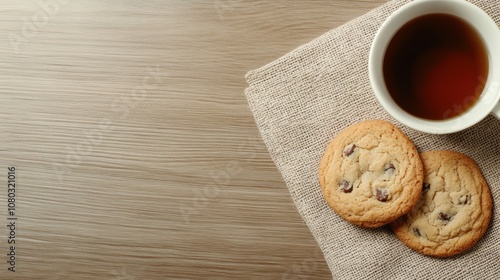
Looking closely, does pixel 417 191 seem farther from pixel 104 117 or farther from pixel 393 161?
pixel 104 117

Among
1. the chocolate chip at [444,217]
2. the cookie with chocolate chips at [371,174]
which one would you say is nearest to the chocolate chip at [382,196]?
the cookie with chocolate chips at [371,174]

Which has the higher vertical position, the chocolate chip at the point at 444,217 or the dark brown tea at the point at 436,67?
the dark brown tea at the point at 436,67

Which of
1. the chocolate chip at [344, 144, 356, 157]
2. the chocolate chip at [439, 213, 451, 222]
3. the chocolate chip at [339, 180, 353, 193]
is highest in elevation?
the chocolate chip at [344, 144, 356, 157]

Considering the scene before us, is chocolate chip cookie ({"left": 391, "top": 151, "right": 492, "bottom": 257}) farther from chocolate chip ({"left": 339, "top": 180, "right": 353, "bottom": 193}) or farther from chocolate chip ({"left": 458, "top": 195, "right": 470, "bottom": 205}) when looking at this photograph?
chocolate chip ({"left": 339, "top": 180, "right": 353, "bottom": 193})

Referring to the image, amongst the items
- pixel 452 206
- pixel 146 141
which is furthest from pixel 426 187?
pixel 146 141

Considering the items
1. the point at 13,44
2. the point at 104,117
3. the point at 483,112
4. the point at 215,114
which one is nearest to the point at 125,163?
the point at 104,117

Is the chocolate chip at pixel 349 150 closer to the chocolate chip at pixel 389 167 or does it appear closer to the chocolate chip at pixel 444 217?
the chocolate chip at pixel 389 167

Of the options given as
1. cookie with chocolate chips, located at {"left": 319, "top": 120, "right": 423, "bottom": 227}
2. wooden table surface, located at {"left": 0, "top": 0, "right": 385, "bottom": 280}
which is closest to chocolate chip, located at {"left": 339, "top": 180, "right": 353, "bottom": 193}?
cookie with chocolate chips, located at {"left": 319, "top": 120, "right": 423, "bottom": 227}
